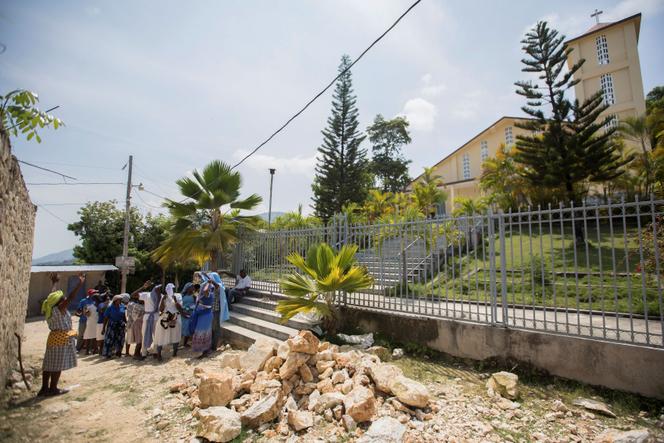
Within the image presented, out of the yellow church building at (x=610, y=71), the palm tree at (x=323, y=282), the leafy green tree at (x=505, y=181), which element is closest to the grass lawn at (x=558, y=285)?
the palm tree at (x=323, y=282)

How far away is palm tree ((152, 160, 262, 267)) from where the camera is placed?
343 inches

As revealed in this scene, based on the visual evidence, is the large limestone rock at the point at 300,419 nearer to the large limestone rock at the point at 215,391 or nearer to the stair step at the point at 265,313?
the large limestone rock at the point at 215,391

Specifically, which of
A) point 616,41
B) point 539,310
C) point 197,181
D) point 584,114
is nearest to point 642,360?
point 539,310

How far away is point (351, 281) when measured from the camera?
5438mm

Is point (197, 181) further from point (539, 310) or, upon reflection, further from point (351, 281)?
point (539, 310)

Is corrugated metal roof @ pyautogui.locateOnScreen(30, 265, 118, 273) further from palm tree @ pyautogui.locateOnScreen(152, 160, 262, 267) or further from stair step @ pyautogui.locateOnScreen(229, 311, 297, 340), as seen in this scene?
stair step @ pyautogui.locateOnScreen(229, 311, 297, 340)

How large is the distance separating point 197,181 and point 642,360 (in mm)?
9272

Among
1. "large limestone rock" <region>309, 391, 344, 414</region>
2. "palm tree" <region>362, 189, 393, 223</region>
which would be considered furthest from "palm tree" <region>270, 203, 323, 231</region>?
"large limestone rock" <region>309, 391, 344, 414</region>

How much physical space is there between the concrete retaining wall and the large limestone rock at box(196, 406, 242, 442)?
2.83 m

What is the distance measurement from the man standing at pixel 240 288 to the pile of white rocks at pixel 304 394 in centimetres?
405

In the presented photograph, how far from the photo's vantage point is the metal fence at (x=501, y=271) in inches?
140

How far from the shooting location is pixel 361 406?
126 inches

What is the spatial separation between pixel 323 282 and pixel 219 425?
262 cm

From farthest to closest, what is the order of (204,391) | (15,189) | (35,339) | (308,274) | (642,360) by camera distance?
1. (35,339)
2. (308,274)
3. (15,189)
4. (204,391)
5. (642,360)
